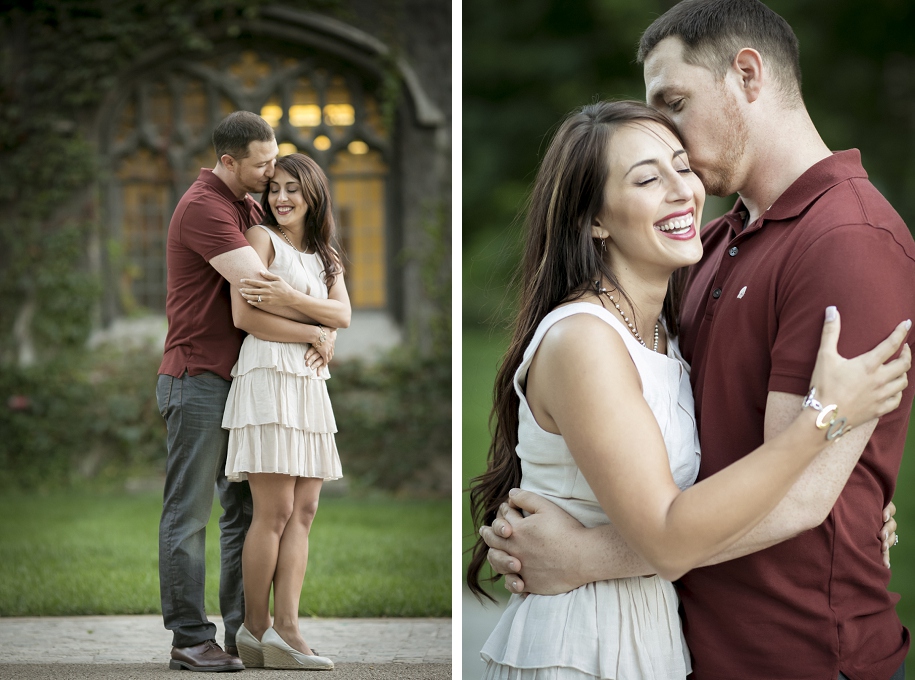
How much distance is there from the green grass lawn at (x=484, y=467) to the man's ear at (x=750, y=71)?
82cm

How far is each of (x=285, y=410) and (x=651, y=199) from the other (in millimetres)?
1290

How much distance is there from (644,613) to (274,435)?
124 cm

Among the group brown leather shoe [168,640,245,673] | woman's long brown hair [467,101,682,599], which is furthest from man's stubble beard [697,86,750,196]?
brown leather shoe [168,640,245,673]

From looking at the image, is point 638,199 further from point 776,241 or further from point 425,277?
point 425,277

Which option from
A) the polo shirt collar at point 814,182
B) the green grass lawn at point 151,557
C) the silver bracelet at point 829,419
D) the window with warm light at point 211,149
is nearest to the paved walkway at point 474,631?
the green grass lawn at point 151,557

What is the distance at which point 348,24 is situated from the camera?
30.2ft

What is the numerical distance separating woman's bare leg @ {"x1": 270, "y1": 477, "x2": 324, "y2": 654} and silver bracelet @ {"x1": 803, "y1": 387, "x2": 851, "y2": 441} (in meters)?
1.63

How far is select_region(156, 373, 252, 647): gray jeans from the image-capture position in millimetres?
2947

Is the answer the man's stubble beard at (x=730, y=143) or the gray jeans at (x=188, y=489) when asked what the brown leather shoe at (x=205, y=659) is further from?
the man's stubble beard at (x=730, y=143)

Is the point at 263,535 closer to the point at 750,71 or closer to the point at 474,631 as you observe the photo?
the point at 750,71

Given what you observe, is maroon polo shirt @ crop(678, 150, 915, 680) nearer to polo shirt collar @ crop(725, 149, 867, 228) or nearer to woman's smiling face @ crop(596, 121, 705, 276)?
polo shirt collar @ crop(725, 149, 867, 228)

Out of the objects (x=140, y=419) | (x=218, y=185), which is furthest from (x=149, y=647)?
(x=140, y=419)

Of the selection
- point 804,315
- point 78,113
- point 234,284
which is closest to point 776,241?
point 804,315

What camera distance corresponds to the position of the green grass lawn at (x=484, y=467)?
19.7 feet
